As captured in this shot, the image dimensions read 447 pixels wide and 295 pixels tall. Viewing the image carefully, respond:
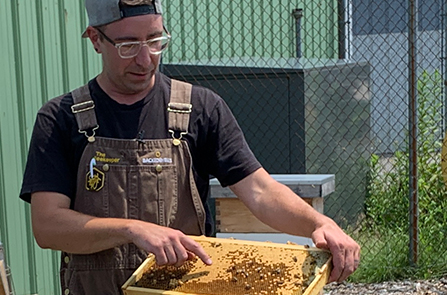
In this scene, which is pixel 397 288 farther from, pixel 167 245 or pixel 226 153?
pixel 167 245

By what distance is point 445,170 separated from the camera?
6801 mm

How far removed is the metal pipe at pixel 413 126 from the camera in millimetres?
5984

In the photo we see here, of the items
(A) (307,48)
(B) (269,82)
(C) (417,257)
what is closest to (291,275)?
(C) (417,257)

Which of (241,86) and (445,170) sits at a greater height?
(241,86)

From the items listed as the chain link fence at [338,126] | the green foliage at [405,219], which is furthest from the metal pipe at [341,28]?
the green foliage at [405,219]

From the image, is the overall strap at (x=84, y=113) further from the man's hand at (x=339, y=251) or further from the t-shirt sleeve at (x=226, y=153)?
the man's hand at (x=339, y=251)

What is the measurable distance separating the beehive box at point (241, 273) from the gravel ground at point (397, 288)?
398cm

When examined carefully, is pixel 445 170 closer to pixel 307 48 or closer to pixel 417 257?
pixel 417 257

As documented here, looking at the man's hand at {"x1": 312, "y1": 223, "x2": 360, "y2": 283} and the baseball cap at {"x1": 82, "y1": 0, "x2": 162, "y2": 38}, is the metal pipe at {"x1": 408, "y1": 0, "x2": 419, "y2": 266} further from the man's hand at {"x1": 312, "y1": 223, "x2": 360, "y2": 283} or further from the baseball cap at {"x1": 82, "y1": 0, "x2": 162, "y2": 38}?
the man's hand at {"x1": 312, "y1": 223, "x2": 360, "y2": 283}

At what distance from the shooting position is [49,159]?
2.37m

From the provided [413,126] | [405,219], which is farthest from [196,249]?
[405,219]

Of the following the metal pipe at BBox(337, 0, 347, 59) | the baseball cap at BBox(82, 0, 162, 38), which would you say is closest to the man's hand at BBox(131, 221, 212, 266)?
the baseball cap at BBox(82, 0, 162, 38)

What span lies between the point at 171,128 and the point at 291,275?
793 mm

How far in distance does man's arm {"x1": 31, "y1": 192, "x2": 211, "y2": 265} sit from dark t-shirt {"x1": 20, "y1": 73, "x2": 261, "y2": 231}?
0.08 metres
